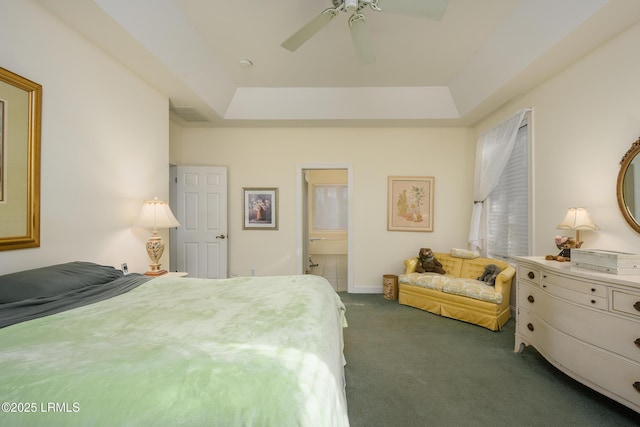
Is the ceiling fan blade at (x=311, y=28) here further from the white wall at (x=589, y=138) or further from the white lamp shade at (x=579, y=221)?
the white lamp shade at (x=579, y=221)

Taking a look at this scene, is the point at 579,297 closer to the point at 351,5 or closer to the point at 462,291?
the point at 462,291

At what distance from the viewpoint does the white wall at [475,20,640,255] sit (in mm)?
2125

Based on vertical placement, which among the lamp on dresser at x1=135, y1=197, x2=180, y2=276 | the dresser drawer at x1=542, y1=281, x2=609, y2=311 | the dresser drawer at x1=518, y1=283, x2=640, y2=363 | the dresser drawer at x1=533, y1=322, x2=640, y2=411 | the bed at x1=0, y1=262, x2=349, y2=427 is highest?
the lamp on dresser at x1=135, y1=197, x2=180, y2=276

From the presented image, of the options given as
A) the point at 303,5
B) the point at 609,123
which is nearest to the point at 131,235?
the point at 303,5

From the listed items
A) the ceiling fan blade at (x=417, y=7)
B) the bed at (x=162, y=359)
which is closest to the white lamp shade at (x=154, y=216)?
the bed at (x=162, y=359)

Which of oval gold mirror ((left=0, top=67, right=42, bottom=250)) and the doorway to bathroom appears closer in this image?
oval gold mirror ((left=0, top=67, right=42, bottom=250))

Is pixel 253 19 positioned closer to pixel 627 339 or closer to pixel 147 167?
pixel 147 167

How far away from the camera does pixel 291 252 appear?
461cm

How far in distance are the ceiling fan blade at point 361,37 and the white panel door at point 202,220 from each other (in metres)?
2.86

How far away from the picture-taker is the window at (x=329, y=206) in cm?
799

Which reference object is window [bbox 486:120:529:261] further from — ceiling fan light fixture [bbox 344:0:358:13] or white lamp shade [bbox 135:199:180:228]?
white lamp shade [bbox 135:199:180:228]

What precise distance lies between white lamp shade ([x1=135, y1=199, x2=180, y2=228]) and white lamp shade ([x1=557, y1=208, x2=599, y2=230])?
12.1ft

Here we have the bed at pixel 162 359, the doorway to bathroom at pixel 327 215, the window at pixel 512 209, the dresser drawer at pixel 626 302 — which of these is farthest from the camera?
the doorway to bathroom at pixel 327 215

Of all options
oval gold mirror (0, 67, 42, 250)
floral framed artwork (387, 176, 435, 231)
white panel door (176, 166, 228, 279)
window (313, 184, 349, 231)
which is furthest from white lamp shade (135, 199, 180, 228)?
window (313, 184, 349, 231)
